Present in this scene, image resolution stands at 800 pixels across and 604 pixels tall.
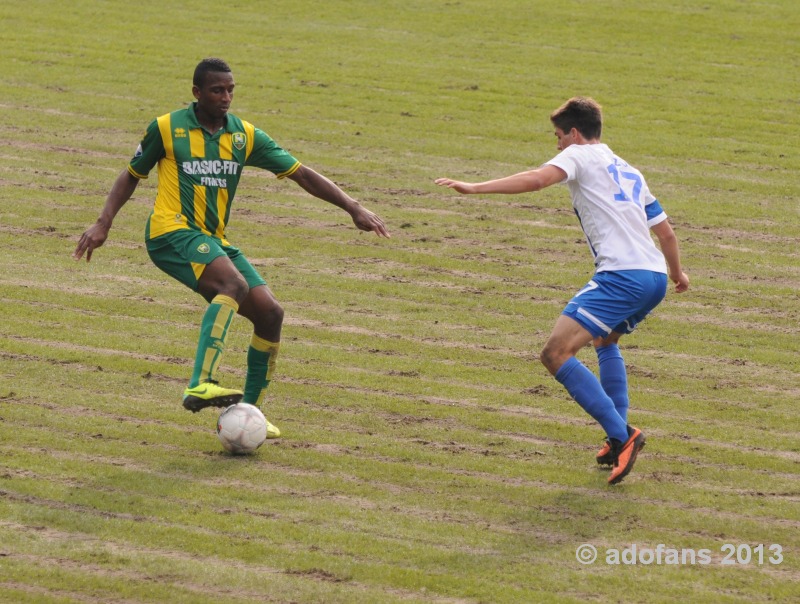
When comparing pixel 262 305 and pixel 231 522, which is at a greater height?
pixel 262 305

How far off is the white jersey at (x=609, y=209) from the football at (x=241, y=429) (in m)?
2.39

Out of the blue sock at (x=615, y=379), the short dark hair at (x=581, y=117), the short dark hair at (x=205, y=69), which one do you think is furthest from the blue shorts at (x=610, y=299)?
the short dark hair at (x=205, y=69)

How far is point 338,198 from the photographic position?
27.7 ft

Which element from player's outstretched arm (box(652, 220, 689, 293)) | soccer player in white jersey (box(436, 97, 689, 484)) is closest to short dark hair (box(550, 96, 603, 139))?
soccer player in white jersey (box(436, 97, 689, 484))

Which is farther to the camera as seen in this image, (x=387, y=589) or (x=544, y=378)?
(x=544, y=378)

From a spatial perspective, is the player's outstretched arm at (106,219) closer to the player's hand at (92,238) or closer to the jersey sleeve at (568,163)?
the player's hand at (92,238)

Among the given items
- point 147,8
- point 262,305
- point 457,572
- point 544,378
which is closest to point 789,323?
point 544,378

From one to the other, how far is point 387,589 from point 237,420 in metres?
2.15

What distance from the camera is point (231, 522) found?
6.80 metres

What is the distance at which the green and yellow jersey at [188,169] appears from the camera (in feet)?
26.5

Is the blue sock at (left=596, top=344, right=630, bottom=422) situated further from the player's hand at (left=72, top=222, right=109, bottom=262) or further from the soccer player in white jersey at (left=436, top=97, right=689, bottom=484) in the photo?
the player's hand at (left=72, top=222, right=109, bottom=262)

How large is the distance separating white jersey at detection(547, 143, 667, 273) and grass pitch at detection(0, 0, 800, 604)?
53.0 inches

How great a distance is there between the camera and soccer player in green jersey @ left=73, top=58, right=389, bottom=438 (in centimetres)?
791

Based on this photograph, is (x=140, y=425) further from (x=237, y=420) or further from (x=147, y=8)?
(x=147, y=8)
